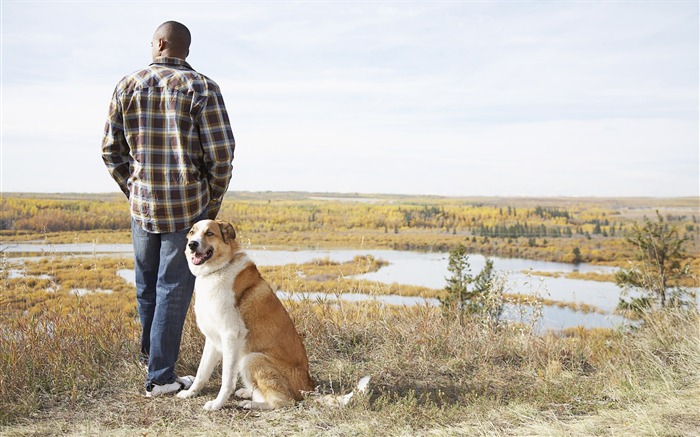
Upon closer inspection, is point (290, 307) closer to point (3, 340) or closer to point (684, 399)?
point (3, 340)

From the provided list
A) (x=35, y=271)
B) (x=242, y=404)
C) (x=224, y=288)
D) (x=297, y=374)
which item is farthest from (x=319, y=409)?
(x=35, y=271)

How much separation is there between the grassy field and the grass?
14mm

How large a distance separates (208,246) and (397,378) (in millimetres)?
2279

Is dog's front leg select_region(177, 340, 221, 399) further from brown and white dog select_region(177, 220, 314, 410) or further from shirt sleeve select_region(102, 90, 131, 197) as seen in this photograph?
shirt sleeve select_region(102, 90, 131, 197)

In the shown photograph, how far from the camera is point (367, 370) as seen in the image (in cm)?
521

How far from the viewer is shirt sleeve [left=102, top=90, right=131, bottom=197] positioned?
426cm

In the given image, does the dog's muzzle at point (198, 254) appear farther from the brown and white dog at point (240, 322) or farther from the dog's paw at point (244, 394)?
the dog's paw at point (244, 394)

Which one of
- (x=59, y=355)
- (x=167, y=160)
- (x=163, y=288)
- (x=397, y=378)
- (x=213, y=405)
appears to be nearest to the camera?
(x=213, y=405)

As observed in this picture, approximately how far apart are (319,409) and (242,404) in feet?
1.90

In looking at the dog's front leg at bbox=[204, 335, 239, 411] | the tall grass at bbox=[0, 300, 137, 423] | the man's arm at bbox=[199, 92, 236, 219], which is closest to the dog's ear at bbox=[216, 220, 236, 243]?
the man's arm at bbox=[199, 92, 236, 219]

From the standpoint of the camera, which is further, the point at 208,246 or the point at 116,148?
the point at 116,148

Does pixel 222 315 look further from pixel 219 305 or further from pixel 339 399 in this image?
pixel 339 399

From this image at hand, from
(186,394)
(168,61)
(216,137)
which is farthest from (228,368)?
(168,61)

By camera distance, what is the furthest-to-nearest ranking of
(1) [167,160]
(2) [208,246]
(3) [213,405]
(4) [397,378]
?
1. (4) [397,378]
2. (1) [167,160]
3. (3) [213,405]
4. (2) [208,246]
